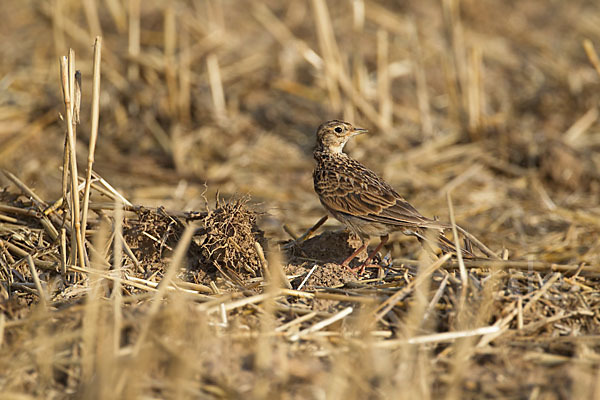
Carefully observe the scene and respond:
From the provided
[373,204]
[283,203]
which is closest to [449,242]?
[373,204]

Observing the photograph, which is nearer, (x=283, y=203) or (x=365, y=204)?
(x=365, y=204)

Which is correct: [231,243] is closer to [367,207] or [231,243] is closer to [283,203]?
[367,207]

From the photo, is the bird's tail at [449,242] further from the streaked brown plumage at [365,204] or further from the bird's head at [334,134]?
the bird's head at [334,134]

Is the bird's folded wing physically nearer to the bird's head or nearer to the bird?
the bird

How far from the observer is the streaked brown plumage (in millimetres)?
5884

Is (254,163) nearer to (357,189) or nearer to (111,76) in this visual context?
(111,76)

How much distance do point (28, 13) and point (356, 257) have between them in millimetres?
9739

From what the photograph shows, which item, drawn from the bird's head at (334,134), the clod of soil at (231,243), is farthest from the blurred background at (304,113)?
the clod of soil at (231,243)

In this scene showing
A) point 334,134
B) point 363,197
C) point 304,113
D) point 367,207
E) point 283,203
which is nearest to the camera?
point 367,207

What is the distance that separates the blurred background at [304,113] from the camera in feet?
29.2

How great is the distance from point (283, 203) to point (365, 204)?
2.80m

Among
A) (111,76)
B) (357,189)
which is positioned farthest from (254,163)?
(357,189)


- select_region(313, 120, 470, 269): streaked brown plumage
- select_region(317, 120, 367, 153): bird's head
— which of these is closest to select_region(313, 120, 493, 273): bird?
select_region(313, 120, 470, 269): streaked brown plumage

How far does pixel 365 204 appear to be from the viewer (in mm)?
6090
